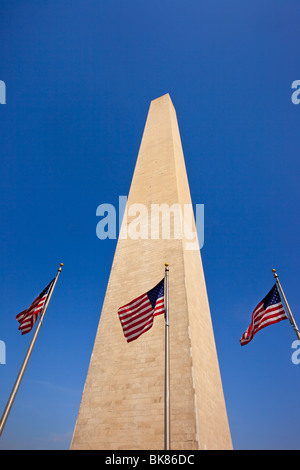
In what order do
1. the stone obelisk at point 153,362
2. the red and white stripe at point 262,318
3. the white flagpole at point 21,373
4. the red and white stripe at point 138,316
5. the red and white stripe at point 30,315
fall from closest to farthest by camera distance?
1. the white flagpole at point 21,373
2. the red and white stripe at point 138,316
3. the red and white stripe at point 262,318
4. the stone obelisk at point 153,362
5. the red and white stripe at point 30,315

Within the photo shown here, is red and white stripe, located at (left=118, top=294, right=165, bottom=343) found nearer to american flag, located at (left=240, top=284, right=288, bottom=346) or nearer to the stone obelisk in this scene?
the stone obelisk

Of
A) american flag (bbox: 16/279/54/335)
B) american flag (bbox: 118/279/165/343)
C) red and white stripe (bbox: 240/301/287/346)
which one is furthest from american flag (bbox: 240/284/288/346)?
american flag (bbox: 16/279/54/335)

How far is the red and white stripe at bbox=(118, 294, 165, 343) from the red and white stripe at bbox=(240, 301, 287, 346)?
10.1 ft

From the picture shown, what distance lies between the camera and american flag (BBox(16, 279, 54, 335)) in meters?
8.62

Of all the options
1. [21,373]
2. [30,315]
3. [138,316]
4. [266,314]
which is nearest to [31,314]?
[30,315]

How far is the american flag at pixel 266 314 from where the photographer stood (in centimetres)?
819

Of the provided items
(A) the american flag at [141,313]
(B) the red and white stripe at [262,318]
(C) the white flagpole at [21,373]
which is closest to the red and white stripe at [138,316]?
(A) the american flag at [141,313]

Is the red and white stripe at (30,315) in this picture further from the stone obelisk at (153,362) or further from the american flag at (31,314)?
the stone obelisk at (153,362)

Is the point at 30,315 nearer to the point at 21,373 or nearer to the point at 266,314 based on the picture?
the point at 21,373

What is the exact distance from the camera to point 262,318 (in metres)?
8.36

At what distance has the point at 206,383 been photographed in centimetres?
995

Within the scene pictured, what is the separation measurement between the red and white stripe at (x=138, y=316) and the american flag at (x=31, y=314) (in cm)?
285
